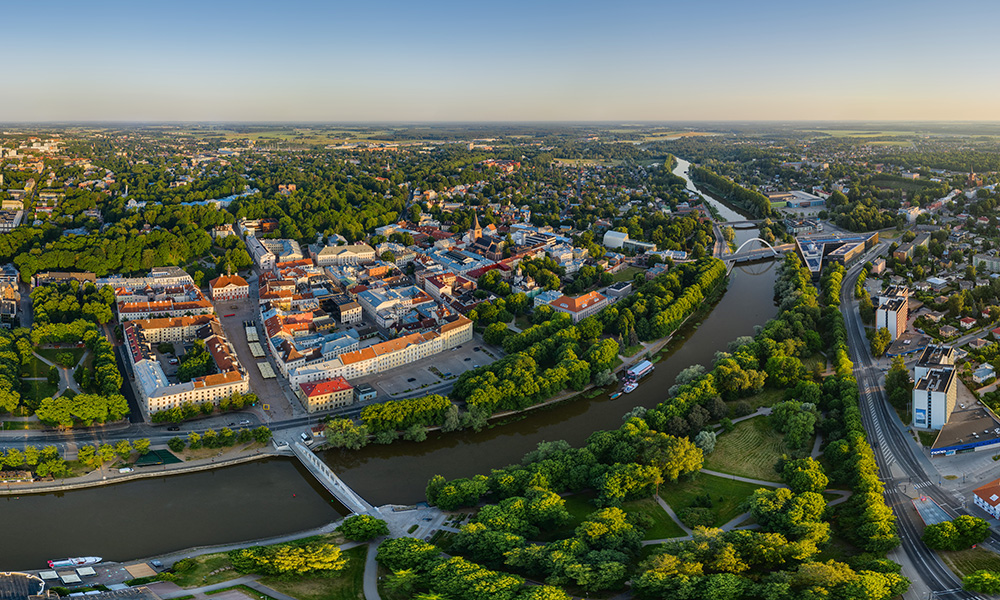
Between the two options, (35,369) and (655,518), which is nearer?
(655,518)

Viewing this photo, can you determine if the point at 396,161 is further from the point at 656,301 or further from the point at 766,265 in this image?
the point at 656,301

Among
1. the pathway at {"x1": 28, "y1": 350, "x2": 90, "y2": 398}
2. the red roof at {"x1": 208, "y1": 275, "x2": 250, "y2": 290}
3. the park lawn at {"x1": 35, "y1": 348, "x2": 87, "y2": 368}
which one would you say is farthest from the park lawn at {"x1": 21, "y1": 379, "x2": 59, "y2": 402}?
the red roof at {"x1": 208, "y1": 275, "x2": 250, "y2": 290}

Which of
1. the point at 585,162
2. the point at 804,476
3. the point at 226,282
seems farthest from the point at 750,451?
the point at 585,162

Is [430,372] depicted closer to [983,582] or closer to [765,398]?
[765,398]

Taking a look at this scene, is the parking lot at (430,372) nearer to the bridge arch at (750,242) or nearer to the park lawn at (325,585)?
the park lawn at (325,585)

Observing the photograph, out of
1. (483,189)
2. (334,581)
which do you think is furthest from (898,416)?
(483,189)
